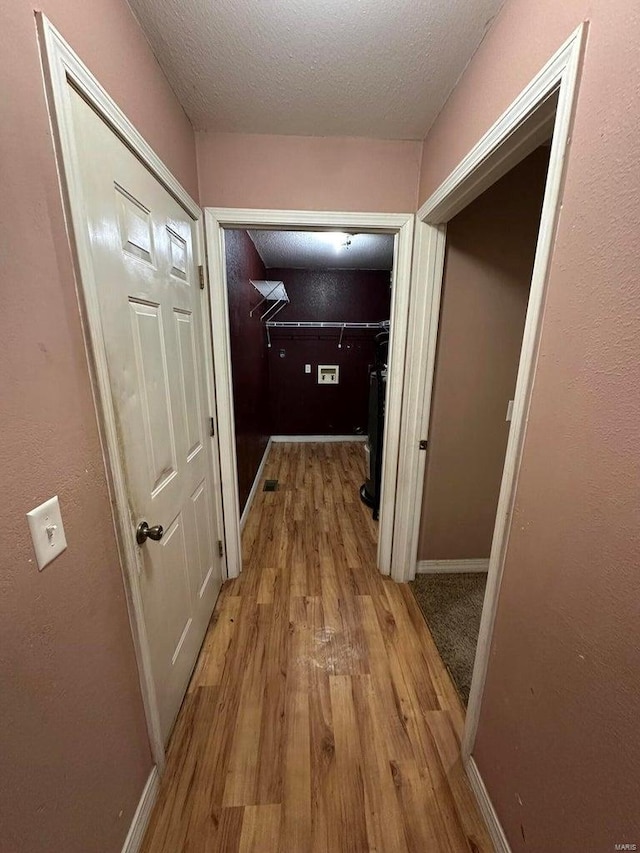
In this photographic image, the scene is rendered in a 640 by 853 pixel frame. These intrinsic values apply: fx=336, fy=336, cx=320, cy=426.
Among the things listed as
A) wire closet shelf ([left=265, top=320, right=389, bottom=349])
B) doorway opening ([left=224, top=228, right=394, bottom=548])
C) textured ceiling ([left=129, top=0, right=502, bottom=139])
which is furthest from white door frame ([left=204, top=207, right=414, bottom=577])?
wire closet shelf ([left=265, top=320, right=389, bottom=349])

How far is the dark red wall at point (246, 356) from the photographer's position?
2.56m

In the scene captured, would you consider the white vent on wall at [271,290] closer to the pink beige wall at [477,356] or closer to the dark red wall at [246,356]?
the dark red wall at [246,356]

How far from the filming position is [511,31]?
3.01 ft

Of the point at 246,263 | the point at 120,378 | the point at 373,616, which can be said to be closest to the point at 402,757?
the point at 373,616

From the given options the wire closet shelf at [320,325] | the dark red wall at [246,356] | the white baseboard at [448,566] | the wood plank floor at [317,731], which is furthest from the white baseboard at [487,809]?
the wire closet shelf at [320,325]

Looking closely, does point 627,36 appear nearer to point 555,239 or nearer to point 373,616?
point 555,239

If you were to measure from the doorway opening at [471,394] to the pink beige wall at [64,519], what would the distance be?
135 centimetres

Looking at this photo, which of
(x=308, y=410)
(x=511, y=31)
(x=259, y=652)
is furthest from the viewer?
(x=308, y=410)

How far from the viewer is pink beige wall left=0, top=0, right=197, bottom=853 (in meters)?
0.58

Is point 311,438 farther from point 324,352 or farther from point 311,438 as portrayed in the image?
point 324,352

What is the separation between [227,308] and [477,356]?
138 centimetres

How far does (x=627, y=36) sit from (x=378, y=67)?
0.92m

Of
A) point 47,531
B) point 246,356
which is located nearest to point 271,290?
point 246,356

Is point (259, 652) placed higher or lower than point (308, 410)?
lower
